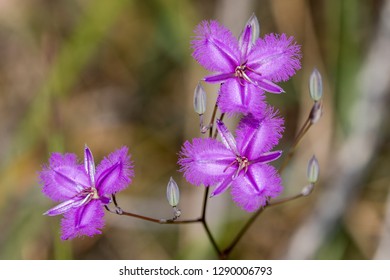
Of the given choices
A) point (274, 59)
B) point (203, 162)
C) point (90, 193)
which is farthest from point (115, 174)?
point (274, 59)

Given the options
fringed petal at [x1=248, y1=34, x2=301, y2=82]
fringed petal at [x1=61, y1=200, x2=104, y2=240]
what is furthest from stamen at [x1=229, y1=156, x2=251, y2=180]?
fringed petal at [x1=61, y1=200, x2=104, y2=240]

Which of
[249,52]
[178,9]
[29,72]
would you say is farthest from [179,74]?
[249,52]

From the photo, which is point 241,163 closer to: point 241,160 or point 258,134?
point 241,160

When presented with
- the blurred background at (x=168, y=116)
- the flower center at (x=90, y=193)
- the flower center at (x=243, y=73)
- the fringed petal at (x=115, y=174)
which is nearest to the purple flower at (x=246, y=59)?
the flower center at (x=243, y=73)

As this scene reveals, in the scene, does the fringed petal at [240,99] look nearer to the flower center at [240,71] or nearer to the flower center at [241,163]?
the flower center at [240,71]
